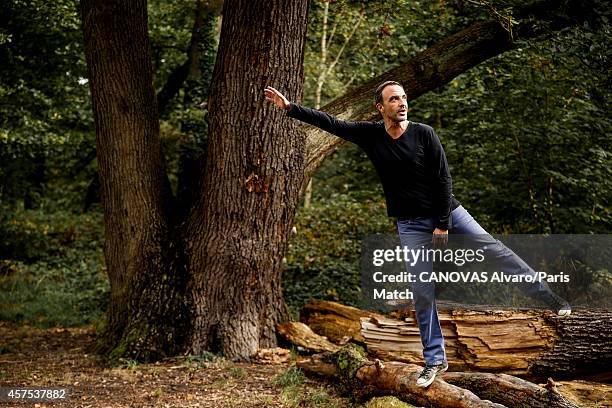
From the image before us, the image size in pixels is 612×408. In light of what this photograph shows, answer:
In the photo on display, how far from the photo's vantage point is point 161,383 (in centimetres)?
616

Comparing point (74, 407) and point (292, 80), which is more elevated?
point (292, 80)

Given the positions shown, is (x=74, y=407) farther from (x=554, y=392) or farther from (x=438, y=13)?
(x=438, y=13)

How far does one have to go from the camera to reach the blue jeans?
475cm

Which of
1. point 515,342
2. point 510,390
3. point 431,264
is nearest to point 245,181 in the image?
point 431,264

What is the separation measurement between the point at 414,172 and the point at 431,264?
2.35ft

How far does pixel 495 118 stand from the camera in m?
9.44

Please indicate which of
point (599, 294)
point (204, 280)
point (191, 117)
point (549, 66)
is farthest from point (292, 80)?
point (599, 294)

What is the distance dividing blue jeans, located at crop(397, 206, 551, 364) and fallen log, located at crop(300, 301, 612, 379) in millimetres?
879

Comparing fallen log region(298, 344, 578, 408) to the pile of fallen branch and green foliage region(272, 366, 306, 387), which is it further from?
green foliage region(272, 366, 306, 387)

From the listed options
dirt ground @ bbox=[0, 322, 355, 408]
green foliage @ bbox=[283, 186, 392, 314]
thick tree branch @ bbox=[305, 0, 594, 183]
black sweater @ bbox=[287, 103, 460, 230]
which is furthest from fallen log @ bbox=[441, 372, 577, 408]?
green foliage @ bbox=[283, 186, 392, 314]

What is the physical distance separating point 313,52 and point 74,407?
10.5 m

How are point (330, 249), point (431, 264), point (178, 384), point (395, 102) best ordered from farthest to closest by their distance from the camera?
point (330, 249) < point (178, 384) < point (431, 264) < point (395, 102)

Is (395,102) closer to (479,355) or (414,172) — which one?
(414,172)

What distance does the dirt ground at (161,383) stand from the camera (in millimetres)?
5605
